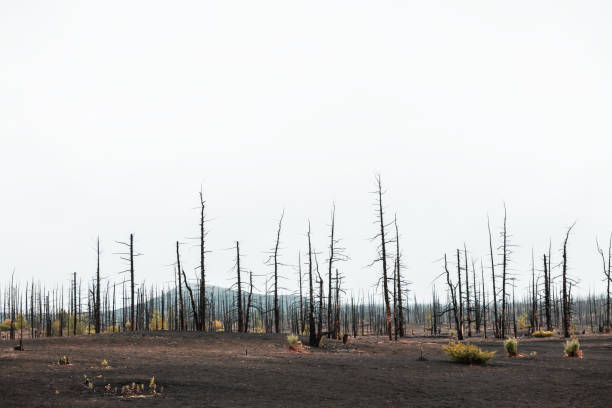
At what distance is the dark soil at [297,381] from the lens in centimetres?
1055

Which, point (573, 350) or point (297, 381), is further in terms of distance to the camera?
point (573, 350)

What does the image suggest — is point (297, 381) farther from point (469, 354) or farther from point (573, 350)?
point (573, 350)

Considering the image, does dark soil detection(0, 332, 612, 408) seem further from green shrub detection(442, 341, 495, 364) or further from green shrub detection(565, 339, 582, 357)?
green shrub detection(565, 339, 582, 357)

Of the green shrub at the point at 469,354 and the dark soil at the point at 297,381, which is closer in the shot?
the dark soil at the point at 297,381

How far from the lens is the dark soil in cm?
1055

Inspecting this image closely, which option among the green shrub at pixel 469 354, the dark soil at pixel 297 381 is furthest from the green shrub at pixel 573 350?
the green shrub at pixel 469 354

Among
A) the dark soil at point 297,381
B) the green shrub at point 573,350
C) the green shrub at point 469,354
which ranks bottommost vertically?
the green shrub at point 573,350

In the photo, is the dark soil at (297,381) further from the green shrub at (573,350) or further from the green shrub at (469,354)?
the green shrub at (573,350)

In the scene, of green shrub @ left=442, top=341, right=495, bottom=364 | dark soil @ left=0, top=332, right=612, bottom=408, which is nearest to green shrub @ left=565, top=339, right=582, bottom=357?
dark soil @ left=0, top=332, right=612, bottom=408

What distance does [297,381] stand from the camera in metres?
13.5

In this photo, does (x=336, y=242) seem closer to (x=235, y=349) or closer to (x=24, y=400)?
(x=235, y=349)

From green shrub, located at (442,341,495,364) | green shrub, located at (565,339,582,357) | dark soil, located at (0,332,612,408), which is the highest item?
dark soil, located at (0,332,612,408)

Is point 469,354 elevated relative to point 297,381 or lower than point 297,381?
lower

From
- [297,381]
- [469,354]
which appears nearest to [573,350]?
[469,354]
